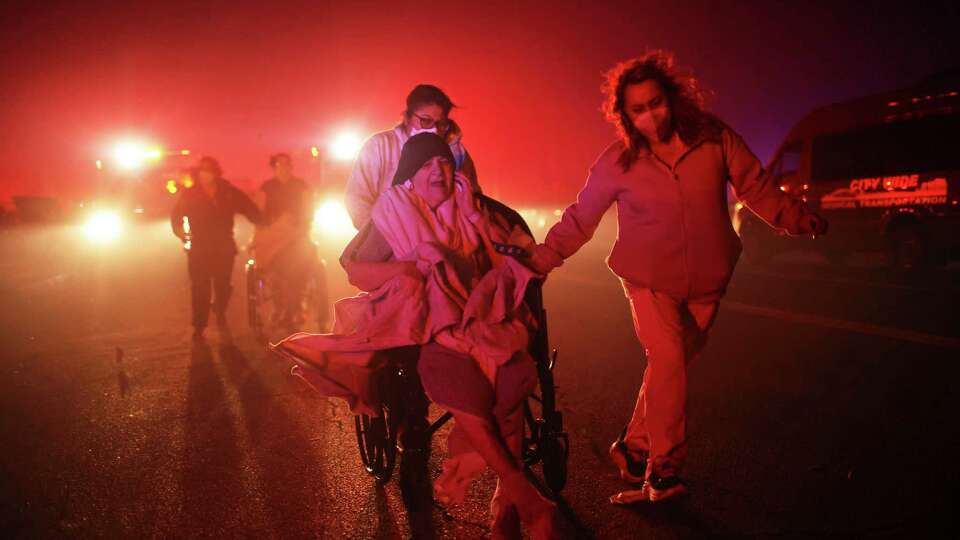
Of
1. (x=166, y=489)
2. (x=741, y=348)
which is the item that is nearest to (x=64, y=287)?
(x=166, y=489)

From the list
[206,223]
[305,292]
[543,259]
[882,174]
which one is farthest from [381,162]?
[882,174]

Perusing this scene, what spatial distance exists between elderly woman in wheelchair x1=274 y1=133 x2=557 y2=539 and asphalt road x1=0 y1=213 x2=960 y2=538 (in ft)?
1.74

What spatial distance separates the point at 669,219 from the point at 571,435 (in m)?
1.83

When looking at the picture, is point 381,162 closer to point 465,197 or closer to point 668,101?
point 465,197

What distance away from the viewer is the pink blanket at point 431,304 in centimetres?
283

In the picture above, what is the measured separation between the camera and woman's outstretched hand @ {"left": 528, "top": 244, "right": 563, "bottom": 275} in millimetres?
3090

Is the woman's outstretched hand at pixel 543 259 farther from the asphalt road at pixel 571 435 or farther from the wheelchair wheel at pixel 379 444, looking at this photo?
the asphalt road at pixel 571 435

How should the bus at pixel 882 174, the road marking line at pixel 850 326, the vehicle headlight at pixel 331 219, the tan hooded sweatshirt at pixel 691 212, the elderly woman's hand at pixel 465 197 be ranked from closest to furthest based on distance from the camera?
the elderly woman's hand at pixel 465 197, the tan hooded sweatshirt at pixel 691 212, the road marking line at pixel 850 326, the vehicle headlight at pixel 331 219, the bus at pixel 882 174

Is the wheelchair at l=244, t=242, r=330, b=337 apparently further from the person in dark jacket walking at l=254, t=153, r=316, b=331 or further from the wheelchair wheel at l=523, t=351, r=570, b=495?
the wheelchair wheel at l=523, t=351, r=570, b=495

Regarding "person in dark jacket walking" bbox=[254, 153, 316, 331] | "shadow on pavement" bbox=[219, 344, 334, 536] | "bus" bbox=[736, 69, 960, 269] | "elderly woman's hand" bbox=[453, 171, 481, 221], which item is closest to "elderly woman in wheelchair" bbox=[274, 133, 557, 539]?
"elderly woman's hand" bbox=[453, 171, 481, 221]

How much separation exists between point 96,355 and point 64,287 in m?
7.42

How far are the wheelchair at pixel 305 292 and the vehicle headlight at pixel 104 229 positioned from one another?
72.7 feet

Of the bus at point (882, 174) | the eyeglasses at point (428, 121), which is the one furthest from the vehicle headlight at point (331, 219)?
the bus at point (882, 174)

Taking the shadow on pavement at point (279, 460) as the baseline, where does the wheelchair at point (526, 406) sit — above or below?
above
